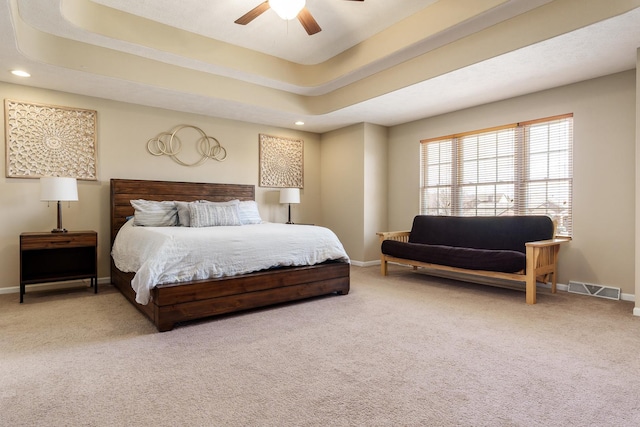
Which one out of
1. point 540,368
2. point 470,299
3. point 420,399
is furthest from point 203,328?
point 470,299

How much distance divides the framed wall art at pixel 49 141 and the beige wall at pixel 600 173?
224 inches

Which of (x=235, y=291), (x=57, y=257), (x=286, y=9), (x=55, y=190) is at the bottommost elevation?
(x=235, y=291)

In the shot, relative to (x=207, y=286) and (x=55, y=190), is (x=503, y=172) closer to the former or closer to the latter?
(x=207, y=286)

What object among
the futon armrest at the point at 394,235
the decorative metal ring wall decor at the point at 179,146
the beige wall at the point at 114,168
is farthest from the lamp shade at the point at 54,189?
the futon armrest at the point at 394,235

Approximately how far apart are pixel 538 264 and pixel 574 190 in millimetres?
1094

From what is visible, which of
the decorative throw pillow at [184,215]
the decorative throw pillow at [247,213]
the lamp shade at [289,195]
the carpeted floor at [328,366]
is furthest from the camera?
Result: the lamp shade at [289,195]

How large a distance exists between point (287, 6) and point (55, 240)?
3.45 meters

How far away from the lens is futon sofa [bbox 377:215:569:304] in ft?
12.4

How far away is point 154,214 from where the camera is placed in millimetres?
4344

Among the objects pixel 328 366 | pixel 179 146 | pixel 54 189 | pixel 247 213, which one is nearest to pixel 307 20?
pixel 247 213

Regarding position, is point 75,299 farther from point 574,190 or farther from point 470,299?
point 574,190

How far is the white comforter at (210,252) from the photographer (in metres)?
2.92

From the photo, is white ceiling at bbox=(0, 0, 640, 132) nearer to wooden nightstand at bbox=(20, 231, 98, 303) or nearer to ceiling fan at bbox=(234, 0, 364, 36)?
ceiling fan at bbox=(234, 0, 364, 36)

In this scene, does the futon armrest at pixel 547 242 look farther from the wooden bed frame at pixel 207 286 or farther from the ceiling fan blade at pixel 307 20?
the ceiling fan blade at pixel 307 20
